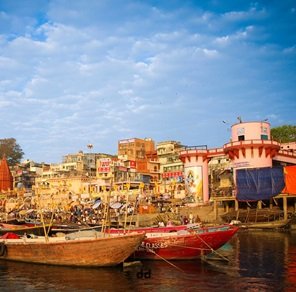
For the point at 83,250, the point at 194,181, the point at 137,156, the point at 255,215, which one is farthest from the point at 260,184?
the point at 137,156

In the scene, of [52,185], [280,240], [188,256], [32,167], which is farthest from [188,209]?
[32,167]

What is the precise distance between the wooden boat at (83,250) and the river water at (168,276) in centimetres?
44

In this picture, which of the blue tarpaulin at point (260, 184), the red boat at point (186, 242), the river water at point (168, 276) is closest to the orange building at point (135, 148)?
the blue tarpaulin at point (260, 184)

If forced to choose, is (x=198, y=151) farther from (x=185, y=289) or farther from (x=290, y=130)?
(x=185, y=289)

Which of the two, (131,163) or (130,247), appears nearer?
(130,247)

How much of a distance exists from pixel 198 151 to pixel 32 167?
7037 centimetres

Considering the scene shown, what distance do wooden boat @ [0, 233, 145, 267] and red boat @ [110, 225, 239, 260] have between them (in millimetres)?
3016

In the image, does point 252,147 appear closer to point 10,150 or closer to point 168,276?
point 168,276

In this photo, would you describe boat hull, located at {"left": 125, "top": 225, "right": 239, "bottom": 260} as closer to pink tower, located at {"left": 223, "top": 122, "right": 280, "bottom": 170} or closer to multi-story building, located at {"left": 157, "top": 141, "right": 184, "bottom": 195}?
pink tower, located at {"left": 223, "top": 122, "right": 280, "bottom": 170}

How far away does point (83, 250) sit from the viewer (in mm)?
21391

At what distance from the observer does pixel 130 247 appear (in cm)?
2097

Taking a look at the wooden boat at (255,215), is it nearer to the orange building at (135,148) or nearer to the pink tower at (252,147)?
the pink tower at (252,147)

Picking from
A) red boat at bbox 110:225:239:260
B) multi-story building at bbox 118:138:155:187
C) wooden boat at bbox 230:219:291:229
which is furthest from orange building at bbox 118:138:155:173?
red boat at bbox 110:225:239:260

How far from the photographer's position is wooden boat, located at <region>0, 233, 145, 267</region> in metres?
20.8
